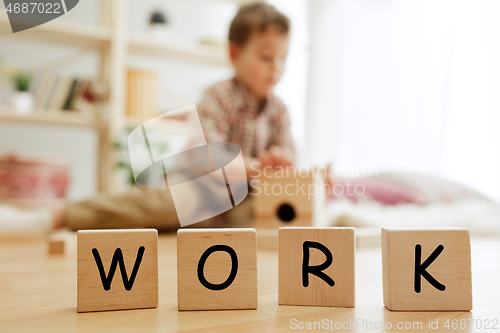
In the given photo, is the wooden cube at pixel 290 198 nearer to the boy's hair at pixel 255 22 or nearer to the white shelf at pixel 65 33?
the boy's hair at pixel 255 22

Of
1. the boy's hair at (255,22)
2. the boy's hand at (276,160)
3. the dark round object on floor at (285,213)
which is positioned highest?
the boy's hair at (255,22)

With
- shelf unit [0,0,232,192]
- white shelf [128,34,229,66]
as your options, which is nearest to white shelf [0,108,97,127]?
Answer: shelf unit [0,0,232,192]

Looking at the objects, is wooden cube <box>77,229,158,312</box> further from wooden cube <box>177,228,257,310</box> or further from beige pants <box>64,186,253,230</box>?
beige pants <box>64,186,253,230</box>

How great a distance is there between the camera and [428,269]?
0.45m

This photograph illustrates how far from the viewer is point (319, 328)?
391 millimetres

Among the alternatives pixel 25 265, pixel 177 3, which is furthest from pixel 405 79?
pixel 25 265

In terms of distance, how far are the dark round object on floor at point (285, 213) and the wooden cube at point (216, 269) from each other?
2.10 feet

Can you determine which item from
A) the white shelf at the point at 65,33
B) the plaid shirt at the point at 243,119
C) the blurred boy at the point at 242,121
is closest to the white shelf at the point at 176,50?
the white shelf at the point at 65,33

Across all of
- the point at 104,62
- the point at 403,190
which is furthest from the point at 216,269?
the point at 104,62

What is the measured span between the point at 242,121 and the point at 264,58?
10.7 inches

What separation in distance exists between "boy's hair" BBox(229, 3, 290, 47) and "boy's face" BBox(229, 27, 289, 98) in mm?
22

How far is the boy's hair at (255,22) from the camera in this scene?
5.17 feet

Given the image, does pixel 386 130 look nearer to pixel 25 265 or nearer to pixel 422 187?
pixel 422 187

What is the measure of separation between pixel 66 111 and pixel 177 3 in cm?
135
